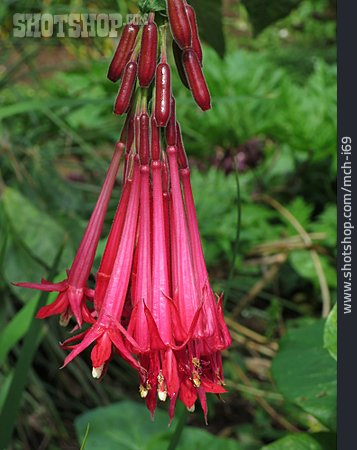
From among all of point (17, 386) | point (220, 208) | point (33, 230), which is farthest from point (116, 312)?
point (220, 208)

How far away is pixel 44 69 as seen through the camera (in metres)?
2.10

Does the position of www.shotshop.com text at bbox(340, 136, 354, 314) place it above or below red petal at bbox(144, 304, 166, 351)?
above

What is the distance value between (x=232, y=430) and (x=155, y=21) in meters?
1.57

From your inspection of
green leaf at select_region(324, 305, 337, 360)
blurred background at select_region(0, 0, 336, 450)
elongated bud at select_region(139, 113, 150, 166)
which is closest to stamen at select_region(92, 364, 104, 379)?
elongated bud at select_region(139, 113, 150, 166)

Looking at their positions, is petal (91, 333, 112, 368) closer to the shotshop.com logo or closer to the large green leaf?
the large green leaf

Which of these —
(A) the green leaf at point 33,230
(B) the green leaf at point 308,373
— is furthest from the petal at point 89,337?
(A) the green leaf at point 33,230

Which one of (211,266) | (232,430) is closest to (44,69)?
(211,266)

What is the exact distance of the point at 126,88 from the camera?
0.63 metres

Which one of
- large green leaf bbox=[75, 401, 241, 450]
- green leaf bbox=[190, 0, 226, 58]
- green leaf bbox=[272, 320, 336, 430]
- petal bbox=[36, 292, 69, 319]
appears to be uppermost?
green leaf bbox=[190, 0, 226, 58]

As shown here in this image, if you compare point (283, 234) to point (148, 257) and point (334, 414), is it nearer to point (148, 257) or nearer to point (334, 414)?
point (334, 414)

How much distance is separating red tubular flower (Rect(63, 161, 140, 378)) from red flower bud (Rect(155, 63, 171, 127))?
0.07 metres

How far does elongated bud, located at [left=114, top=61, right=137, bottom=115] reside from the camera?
0.63 metres

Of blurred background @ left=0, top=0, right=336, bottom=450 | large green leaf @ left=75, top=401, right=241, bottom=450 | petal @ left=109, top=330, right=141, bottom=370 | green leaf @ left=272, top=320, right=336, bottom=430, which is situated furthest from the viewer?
blurred background @ left=0, top=0, right=336, bottom=450

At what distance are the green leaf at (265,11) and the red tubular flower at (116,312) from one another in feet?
1.08
